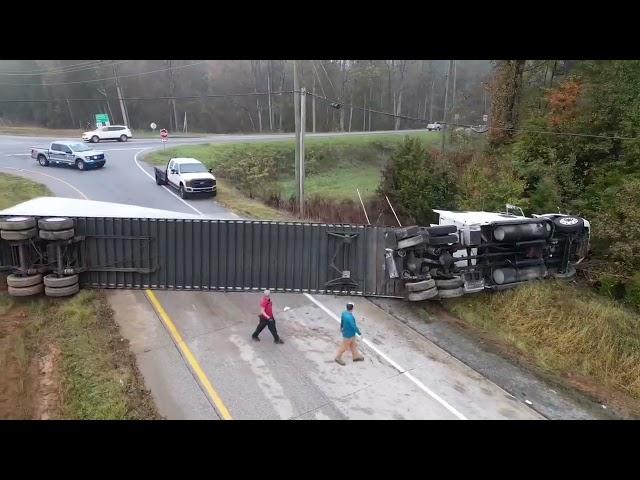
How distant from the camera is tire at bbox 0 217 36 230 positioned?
9.66 m

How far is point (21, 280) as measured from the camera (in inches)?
396

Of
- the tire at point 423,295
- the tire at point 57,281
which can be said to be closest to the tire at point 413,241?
the tire at point 423,295

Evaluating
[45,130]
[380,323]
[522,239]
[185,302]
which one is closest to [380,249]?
[380,323]

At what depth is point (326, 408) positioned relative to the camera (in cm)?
770

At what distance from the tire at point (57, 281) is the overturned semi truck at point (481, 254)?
771 centimetres

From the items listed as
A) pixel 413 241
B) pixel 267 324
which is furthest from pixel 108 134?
pixel 413 241

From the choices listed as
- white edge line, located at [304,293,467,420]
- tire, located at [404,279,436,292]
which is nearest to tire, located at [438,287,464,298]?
tire, located at [404,279,436,292]

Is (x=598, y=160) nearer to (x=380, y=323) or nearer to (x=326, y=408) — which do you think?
(x=380, y=323)

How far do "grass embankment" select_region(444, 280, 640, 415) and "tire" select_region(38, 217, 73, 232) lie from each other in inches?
387

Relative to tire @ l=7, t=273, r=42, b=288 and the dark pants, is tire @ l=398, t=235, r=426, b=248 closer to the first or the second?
the dark pants

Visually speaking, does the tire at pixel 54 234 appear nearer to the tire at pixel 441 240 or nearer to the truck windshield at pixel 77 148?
the tire at pixel 441 240

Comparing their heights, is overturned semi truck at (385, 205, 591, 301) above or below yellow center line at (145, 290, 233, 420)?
above

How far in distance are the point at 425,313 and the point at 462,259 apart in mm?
1776

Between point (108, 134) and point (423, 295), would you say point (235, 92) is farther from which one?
point (423, 295)
